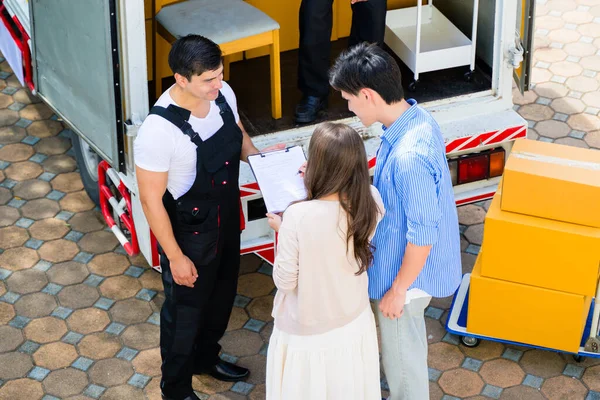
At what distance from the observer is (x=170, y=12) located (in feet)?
15.9

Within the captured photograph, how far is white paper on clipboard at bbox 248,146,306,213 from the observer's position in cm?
350

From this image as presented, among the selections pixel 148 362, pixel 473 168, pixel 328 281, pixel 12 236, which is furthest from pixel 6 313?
pixel 473 168

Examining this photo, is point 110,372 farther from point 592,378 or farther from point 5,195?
point 592,378

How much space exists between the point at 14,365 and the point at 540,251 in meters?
2.38

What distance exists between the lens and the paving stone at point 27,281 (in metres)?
4.80

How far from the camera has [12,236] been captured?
5.18m

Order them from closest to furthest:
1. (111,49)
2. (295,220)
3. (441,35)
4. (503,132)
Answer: (295,220) → (111,49) → (503,132) → (441,35)

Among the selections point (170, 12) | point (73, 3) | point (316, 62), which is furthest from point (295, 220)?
point (170, 12)

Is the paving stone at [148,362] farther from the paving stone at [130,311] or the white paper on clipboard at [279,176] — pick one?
the white paper on clipboard at [279,176]

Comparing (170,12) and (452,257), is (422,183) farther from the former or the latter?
(170,12)

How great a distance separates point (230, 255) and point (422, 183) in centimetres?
A: 109

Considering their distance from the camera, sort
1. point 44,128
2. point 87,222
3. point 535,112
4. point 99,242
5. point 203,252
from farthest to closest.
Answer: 1. point 535,112
2. point 44,128
3. point 87,222
4. point 99,242
5. point 203,252

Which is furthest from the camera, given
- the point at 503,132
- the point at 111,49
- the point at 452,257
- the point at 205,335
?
the point at 503,132

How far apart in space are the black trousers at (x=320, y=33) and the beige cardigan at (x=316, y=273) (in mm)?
1679
